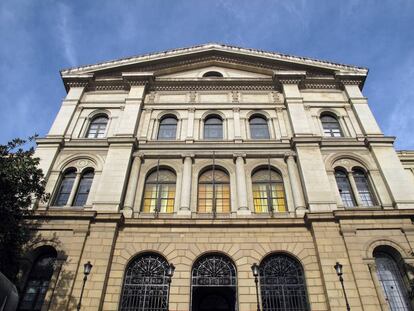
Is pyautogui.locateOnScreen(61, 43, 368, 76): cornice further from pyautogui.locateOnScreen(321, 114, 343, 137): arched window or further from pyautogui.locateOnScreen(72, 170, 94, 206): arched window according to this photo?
pyautogui.locateOnScreen(72, 170, 94, 206): arched window

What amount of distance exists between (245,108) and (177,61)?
6449 millimetres

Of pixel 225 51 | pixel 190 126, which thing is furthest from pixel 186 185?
pixel 225 51

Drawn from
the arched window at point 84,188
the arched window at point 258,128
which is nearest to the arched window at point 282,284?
the arched window at point 258,128

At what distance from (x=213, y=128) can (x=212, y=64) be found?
A: 624 centimetres

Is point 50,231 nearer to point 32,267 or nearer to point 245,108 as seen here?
point 32,267

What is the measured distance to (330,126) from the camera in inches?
796

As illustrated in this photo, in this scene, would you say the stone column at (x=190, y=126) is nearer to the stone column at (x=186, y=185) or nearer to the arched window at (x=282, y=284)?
the stone column at (x=186, y=185)

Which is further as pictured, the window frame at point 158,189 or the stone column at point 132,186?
the window frame at point 158,189

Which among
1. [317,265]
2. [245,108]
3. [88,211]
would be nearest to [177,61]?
[245,108]

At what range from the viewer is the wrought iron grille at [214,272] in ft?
44.6

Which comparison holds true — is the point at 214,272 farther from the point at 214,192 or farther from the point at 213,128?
the point at 213,128

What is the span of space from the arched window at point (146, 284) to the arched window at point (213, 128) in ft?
26.9

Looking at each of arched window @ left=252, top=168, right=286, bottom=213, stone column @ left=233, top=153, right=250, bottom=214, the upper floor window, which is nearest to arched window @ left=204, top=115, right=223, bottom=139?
stone column @ left=233, top=153, right=250, bottom=214

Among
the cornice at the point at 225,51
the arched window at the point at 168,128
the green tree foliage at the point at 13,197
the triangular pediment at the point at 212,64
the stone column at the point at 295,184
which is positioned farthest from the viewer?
the triangular pediment at the point at 212,64
